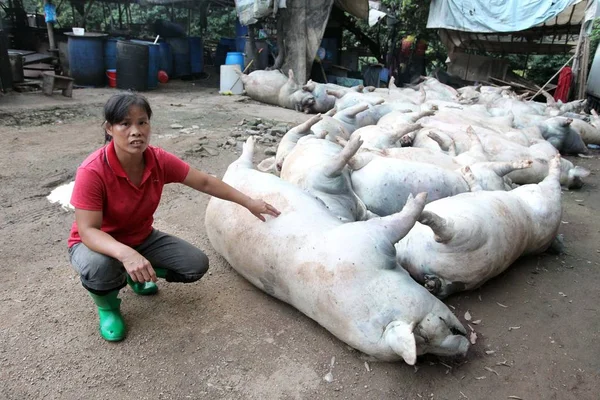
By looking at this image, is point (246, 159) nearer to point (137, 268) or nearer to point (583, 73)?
point (137, 268)

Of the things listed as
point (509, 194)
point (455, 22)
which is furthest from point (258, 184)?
point (455, 22)

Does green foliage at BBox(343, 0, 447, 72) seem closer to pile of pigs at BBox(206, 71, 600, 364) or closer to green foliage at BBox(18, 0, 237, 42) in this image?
green foliage at BBox(18, 0, 237, 42)

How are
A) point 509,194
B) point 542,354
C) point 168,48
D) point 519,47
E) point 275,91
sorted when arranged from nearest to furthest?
point 542,354
point 509,194
point 275,91
point 168,48
point 519,47

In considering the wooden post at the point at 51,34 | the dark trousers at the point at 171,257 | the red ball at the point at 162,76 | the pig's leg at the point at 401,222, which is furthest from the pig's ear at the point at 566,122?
the wooden post at the point at 51,34

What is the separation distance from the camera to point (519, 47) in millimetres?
11914

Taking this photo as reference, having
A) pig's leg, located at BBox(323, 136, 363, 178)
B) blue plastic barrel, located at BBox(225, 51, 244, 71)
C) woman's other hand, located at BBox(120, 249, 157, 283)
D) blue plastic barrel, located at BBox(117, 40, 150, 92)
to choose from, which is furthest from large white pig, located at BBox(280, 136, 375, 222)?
blue plastic barrel, located at BBox(225, 51, 244, 71)

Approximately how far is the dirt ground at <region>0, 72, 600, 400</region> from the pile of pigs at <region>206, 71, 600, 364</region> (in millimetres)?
139

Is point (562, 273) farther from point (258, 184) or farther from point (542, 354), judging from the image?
point (258, 184)

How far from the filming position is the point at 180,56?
455 inches

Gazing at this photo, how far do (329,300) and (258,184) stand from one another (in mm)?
1015

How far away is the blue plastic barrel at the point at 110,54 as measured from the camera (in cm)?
936

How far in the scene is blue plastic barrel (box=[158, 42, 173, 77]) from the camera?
1082cm

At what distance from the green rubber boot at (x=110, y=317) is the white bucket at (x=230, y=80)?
8.32 metres

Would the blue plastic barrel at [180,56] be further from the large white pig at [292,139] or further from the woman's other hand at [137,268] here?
the woman's other hand at [137,268]
